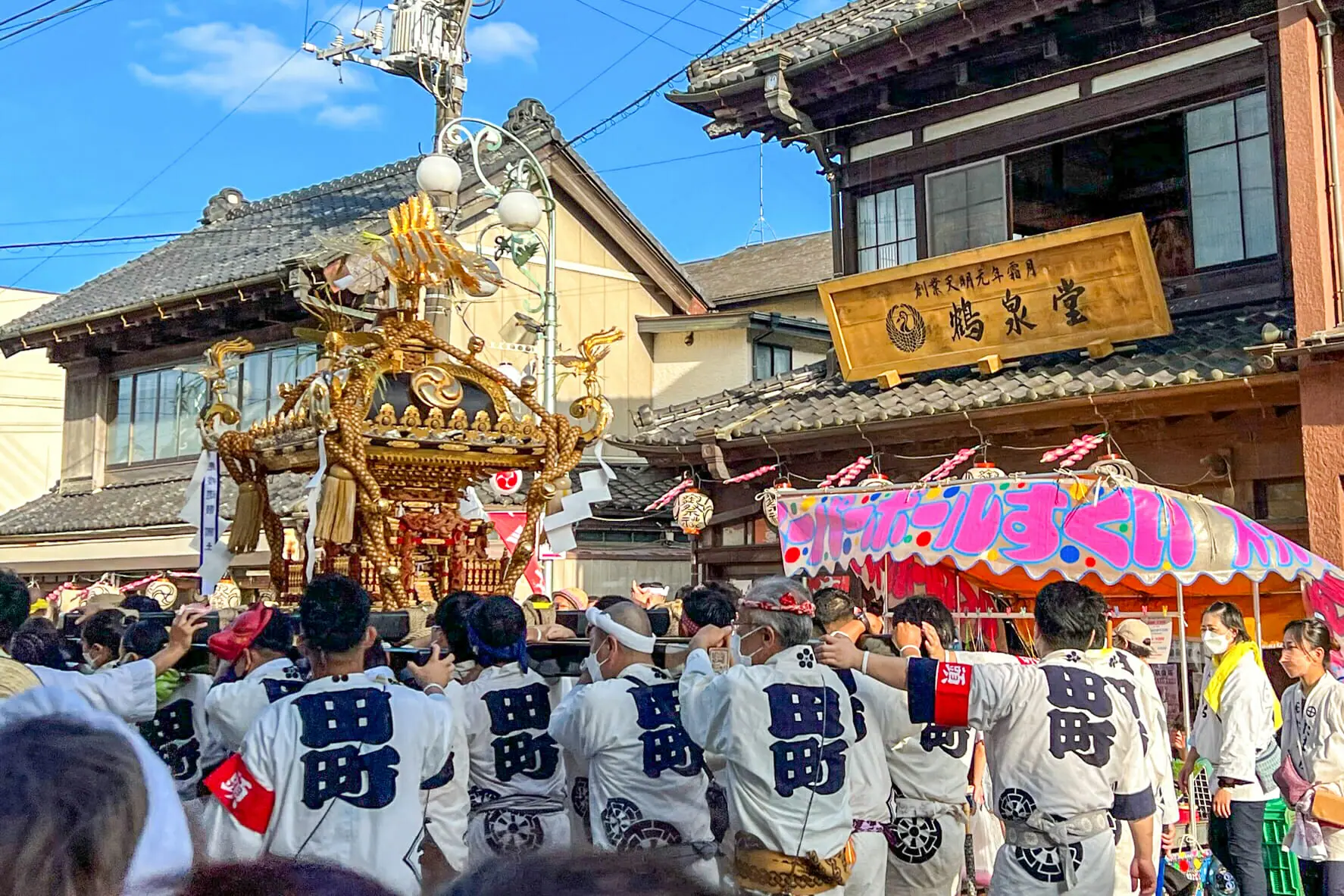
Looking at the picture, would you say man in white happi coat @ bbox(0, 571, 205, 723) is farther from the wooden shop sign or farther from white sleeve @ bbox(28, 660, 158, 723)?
the wooden shop sign

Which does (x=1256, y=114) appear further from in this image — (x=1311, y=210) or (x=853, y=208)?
(x=853, y=208)

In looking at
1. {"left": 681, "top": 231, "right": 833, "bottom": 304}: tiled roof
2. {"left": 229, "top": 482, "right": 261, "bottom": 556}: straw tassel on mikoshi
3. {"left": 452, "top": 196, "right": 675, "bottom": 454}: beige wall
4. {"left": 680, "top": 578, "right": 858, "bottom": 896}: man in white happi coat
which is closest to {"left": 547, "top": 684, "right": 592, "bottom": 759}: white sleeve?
{"left": 680, "top": 578, "right": 858, "bottom": 896}: man in white happi coat

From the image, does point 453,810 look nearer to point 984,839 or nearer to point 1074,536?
point 984,839

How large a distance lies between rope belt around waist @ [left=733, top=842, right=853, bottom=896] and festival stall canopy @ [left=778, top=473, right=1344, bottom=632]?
160 inches

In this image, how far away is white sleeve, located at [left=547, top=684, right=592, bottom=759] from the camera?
5.07m

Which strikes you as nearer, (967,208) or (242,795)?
(242,795)

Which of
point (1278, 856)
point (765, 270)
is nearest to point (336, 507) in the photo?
point (1278, 856)

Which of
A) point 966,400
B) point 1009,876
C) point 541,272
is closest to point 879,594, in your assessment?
point 966,400

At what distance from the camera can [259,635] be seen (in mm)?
5293

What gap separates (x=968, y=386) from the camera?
37.6 feet

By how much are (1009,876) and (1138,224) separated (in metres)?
7.16

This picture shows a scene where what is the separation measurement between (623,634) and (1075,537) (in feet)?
13.6

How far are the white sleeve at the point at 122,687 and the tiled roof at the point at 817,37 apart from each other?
31.8ft

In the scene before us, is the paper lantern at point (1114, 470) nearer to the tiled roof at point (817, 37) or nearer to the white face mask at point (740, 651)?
the white face mask at point (740, 651)
